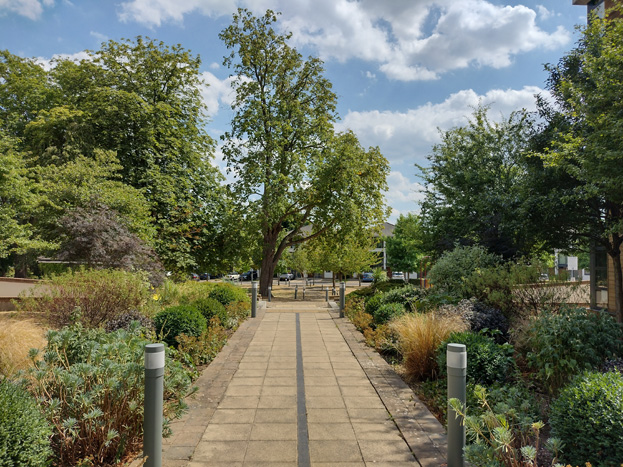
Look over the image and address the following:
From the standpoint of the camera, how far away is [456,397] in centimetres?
329

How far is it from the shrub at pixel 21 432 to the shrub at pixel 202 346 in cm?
352

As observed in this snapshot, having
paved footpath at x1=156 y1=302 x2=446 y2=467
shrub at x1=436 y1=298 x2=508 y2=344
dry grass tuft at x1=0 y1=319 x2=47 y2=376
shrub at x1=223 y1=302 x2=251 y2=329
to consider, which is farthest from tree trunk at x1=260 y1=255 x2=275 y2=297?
dry grass tuft at x1=0 y1=319 x2=47 y2=376

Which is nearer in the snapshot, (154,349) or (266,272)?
(154,349)

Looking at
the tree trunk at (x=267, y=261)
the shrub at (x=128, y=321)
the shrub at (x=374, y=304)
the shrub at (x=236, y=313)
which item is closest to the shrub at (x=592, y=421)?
the shrub at (x=128, y=321)

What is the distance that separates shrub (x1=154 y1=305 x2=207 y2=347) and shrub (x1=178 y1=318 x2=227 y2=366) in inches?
7.0

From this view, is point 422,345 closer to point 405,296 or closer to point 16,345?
point 405,296

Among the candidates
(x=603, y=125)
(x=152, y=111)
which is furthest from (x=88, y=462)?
(x=152, y=111)

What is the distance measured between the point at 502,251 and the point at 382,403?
39.9 feet

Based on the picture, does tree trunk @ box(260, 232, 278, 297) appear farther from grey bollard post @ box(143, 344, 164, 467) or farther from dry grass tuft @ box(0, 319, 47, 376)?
grey bollard post @ box(143, 344, 164, 467)

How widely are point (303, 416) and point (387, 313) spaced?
5.08m

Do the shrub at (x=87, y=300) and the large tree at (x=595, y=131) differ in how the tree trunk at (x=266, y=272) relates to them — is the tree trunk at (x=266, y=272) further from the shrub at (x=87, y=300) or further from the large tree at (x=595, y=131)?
the large tree at (x=595, y=131)

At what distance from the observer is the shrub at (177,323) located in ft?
24.0

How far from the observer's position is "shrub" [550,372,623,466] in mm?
2795

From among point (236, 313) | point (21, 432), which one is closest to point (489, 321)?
point (236, 313)
